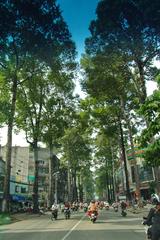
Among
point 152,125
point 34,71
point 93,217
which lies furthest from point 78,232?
→ point 34,71

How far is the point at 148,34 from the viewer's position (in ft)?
69.3

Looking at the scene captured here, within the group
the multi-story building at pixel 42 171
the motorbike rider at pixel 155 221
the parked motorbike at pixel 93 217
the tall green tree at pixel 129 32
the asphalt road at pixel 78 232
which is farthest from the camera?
the multi-story building at pixel 42 171

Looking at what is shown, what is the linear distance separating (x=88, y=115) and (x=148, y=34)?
18938 mm

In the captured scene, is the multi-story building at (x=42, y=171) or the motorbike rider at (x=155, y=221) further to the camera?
the multi-story building at (x=42, y=171)

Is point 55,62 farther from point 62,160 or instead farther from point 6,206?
point 62,160

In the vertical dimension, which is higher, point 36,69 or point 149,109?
point 36,69

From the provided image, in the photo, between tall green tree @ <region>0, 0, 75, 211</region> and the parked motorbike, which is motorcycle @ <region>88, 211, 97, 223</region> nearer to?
the parked motorbike

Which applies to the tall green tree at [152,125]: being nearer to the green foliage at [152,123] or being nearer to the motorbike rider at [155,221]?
the green foliage at [152,123]

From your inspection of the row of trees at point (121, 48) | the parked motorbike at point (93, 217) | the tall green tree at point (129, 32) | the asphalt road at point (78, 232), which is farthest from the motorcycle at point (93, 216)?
the tall green tree at point (129, 32)

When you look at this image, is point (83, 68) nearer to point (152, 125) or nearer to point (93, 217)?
point (93, 217)

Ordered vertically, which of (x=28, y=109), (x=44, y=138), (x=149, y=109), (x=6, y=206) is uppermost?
(x=28, y=109)

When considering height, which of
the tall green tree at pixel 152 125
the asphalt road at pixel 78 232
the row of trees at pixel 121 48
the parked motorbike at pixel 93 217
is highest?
the row of trees at pixel 121 48

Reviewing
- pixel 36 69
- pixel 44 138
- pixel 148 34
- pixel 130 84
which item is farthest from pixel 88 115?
pixel 148 34

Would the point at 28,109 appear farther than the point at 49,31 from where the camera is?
Yes
